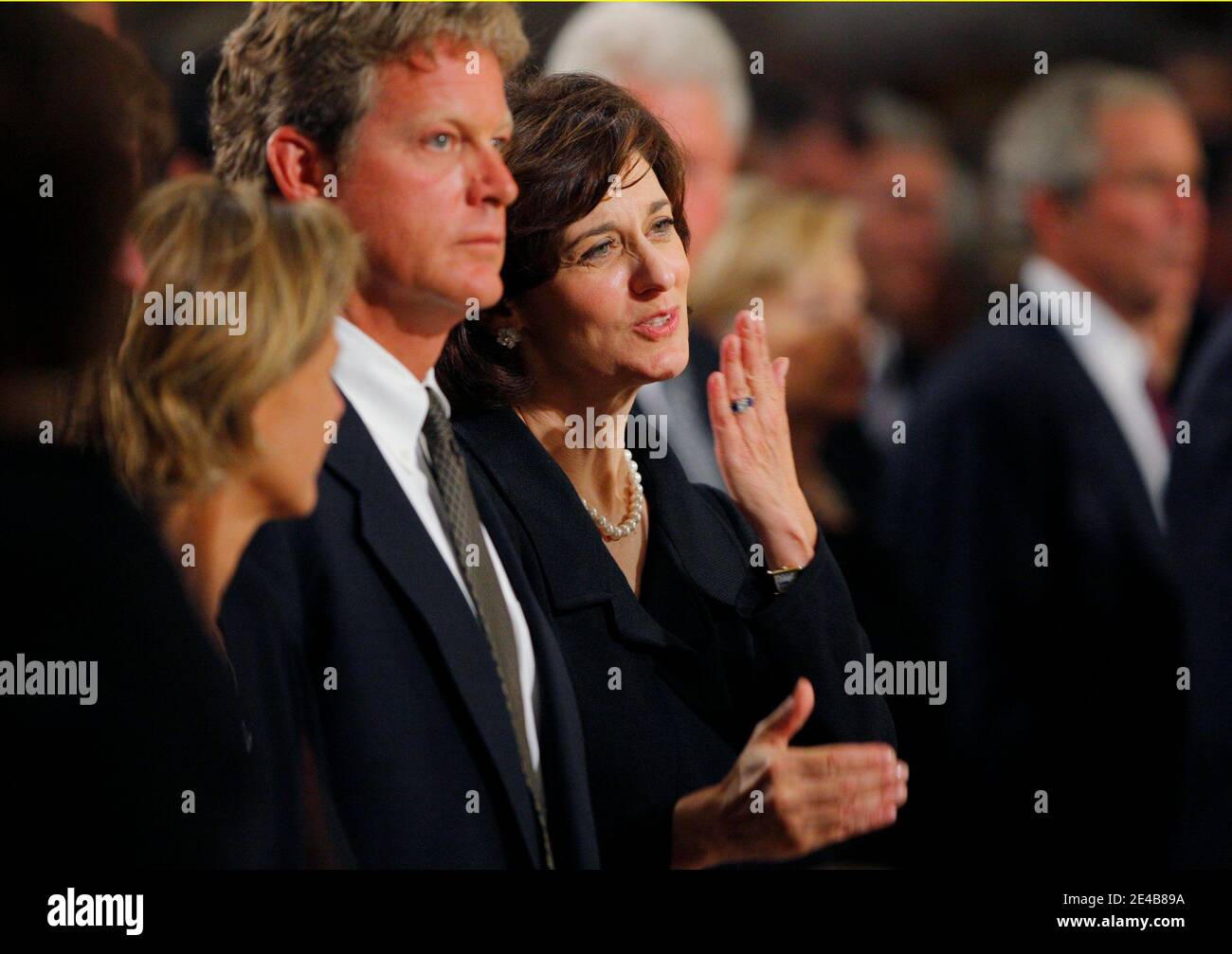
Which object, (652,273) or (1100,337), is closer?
(652,273)

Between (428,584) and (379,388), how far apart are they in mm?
268

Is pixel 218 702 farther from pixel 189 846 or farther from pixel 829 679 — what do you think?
pixel 829 679

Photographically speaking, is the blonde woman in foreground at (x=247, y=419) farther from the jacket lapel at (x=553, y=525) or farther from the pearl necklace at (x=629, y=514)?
the pearl necklace at (x=629, y=514)

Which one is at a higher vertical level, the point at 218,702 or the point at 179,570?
the point at 179,570

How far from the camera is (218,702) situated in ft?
7.25

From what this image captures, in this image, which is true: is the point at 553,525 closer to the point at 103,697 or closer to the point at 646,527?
the point at 646,527

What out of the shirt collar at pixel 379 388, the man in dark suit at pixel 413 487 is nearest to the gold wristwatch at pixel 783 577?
the man in dark suit at pixel 413 487

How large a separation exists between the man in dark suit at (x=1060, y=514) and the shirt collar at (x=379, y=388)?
837 mm

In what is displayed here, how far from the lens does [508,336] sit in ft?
7.55

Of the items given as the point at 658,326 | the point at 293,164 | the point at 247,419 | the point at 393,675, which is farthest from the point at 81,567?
the point at 658,326

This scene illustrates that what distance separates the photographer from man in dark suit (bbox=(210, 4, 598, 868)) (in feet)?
7.06

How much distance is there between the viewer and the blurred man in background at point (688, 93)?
2418 mm
